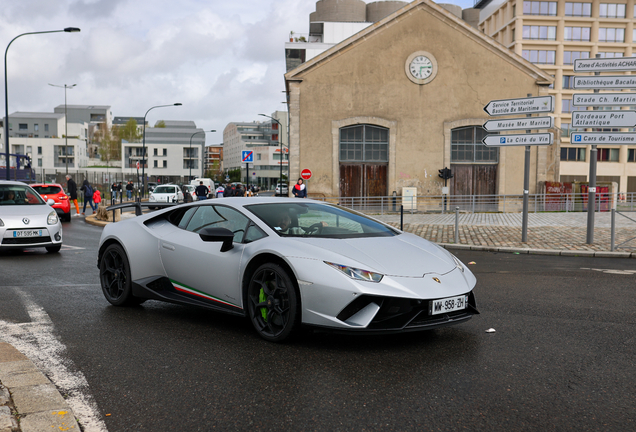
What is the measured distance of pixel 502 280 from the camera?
853cm

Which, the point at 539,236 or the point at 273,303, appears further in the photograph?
the point at 539,236

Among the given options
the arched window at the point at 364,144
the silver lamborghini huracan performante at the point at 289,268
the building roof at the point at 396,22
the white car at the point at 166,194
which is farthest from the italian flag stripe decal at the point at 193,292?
the white car at the point at 166,194

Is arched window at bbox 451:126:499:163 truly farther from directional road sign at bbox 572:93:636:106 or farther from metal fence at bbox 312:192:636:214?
directional road sign at bbox 572:93:636:106

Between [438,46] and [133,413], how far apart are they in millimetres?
31273

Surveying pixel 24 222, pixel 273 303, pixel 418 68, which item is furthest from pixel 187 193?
pixel 273 303

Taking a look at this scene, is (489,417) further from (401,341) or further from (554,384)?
(401,341)

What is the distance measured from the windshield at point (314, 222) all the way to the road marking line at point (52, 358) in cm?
199

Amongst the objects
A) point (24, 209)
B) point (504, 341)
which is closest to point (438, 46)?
point (24, 209)

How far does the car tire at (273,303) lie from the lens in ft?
15.5

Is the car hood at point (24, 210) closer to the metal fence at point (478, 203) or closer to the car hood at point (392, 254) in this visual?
the car hood at point (392, 254)

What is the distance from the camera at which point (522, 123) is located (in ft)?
46.2

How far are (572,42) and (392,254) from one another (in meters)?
69.0

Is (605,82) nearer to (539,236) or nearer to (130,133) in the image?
(539,236)

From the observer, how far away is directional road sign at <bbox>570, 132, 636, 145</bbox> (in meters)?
13.5
